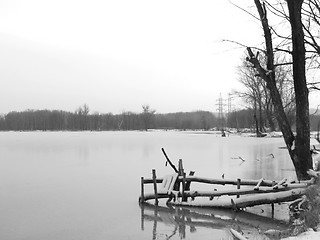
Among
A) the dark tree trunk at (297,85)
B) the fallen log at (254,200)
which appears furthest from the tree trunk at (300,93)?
the fallen log at (254,200)

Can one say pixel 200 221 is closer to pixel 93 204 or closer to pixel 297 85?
pixel 93 204

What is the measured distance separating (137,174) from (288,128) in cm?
A: 1022

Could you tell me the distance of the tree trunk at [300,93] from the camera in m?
8.61

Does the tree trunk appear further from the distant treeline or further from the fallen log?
the distant treeline

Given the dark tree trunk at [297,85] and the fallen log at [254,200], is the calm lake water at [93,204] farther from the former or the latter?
the dark tree trunk at [297,85]

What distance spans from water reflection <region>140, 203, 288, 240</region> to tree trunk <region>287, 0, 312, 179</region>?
167 centimetres

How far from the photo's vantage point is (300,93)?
349 inches

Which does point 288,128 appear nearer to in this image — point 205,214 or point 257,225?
point 257,225

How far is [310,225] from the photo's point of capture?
6.54 metres

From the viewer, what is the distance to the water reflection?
369 inches

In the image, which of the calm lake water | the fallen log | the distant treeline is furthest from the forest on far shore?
A: the fallen log

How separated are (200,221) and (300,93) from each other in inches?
170

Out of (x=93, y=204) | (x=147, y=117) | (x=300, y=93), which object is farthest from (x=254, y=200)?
(x=147, y=117)

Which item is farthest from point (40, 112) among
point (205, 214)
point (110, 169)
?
point (205, 214)
